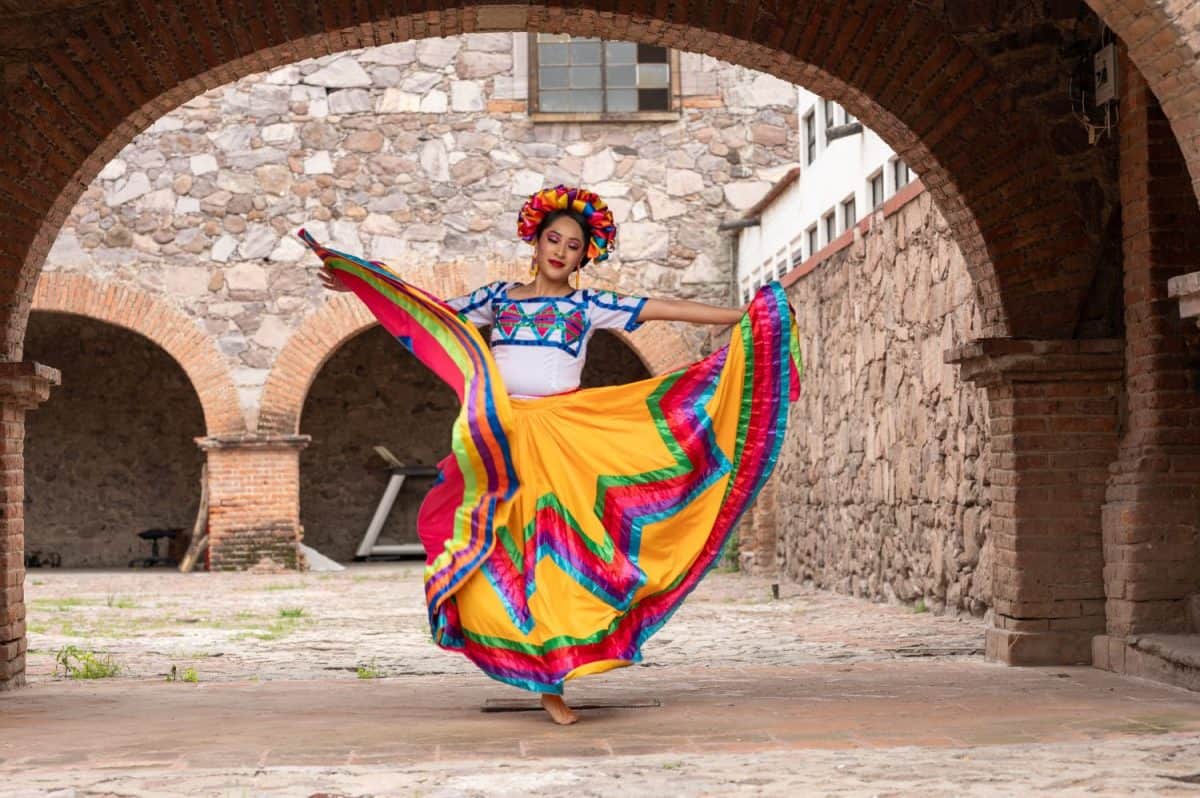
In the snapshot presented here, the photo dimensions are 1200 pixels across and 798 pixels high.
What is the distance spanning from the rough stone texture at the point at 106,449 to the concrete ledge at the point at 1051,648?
16373mm

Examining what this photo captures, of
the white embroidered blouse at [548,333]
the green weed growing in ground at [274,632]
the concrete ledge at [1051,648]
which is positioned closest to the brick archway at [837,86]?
the concrete ledge at [1051,648]

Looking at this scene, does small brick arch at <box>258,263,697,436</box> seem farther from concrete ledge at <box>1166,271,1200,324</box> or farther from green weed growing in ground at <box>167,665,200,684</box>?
concrete ledge at <box>1166,271,1200,324</box>

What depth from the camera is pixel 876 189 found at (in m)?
13.5

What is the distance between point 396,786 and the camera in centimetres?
439

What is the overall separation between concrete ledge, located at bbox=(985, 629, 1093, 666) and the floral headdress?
276cm

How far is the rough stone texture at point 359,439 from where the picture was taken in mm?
22500

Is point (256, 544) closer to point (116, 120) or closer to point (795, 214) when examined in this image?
point (795, 214)

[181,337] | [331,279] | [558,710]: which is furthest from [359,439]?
[558,710]

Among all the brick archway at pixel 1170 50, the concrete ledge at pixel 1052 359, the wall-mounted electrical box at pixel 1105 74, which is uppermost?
the wall-mounted electrical box at pixel 1105 74

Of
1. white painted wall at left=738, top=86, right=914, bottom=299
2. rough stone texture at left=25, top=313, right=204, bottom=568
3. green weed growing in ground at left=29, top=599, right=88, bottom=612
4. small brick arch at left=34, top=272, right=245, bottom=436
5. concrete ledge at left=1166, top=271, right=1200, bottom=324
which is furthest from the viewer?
rough stone texture at left=25, top=313, right=204, bottom=568

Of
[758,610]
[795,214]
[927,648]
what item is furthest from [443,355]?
[795,214]

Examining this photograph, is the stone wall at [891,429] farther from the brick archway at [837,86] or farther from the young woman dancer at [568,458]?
the young woman dancer at [568,458]

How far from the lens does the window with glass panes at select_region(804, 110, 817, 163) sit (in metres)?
16.0

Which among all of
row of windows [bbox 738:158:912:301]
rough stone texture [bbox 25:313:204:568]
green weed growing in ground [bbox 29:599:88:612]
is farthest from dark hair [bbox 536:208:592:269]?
rough stone texture [bbox 25:313:204:568]
